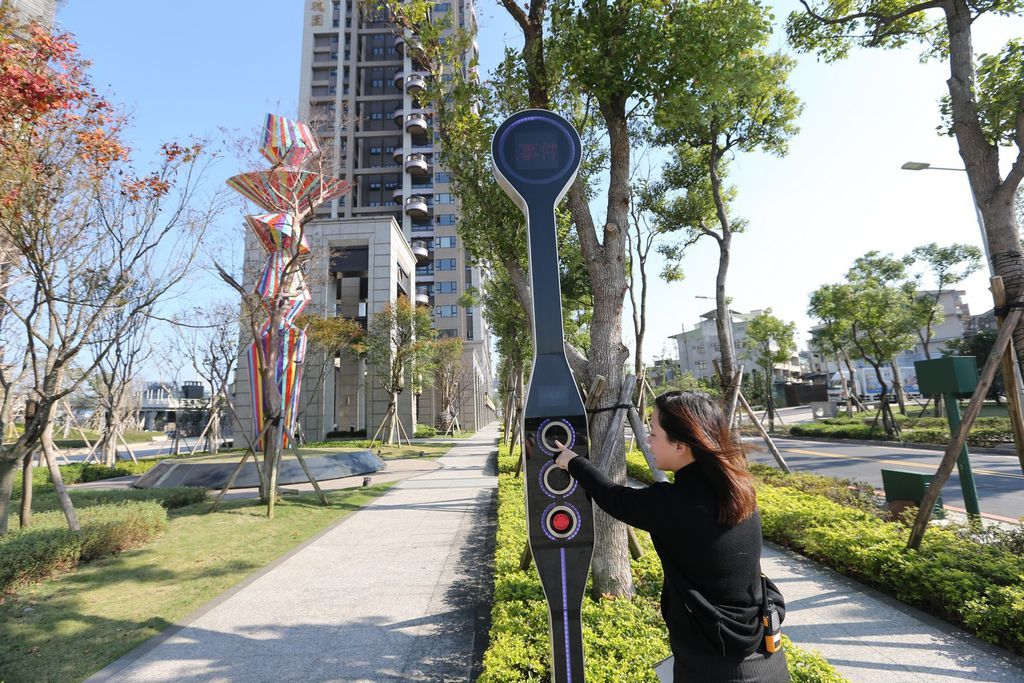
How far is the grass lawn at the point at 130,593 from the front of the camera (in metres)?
3.32

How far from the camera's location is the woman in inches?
53.2

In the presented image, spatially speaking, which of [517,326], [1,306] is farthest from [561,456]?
[517,326]

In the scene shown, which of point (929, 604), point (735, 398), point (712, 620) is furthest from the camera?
point (735, 398)

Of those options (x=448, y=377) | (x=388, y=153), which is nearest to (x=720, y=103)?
(x=448, y=377)

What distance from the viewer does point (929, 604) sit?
12.1 ft

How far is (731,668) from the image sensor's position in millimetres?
1348

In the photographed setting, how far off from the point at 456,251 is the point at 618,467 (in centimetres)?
3806

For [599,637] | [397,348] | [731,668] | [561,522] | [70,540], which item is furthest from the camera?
[397,348]

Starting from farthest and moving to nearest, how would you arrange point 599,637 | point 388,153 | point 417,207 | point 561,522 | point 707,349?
point 707,349 → point 388,153 → point 417,207 → point 599,637 → point 561,522

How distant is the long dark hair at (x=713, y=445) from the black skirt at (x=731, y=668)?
0.39m

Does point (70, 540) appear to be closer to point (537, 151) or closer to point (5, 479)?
point (5, 479)

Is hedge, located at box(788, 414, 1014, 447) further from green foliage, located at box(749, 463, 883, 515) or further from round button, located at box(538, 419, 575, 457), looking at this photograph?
round button, located at box(538, 419, 575, 457)

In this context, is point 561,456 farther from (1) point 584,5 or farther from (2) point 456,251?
(2) point 456,251

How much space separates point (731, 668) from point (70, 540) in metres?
6.40
